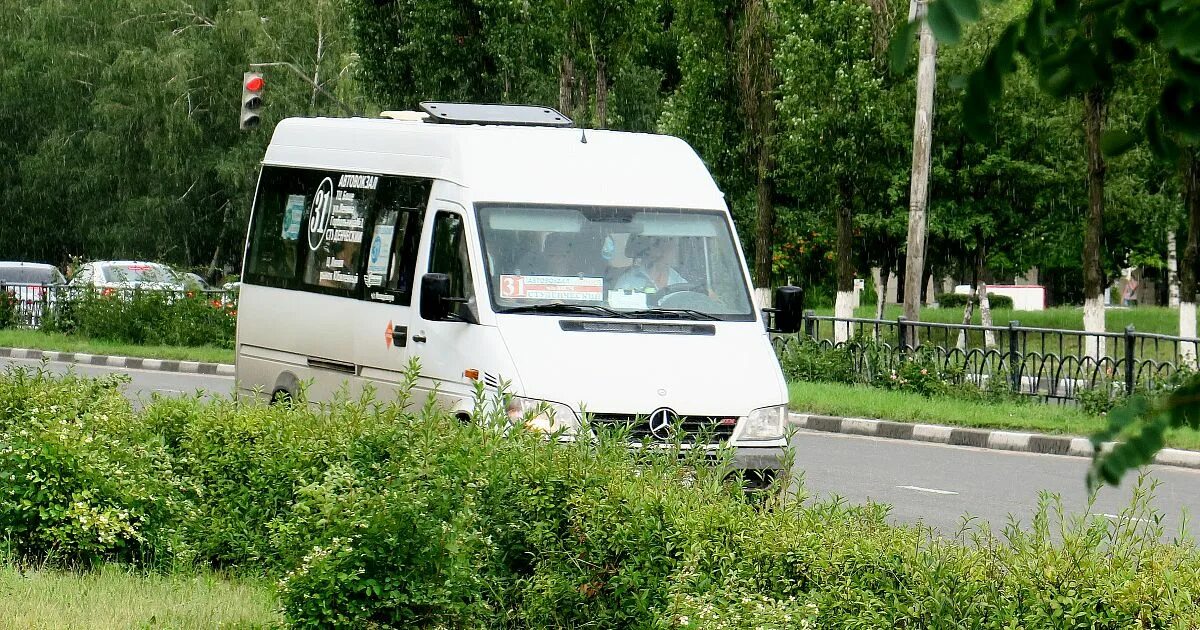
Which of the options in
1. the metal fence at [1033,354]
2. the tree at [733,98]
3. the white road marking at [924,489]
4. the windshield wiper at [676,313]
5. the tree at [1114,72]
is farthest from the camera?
the tree at [733,98]

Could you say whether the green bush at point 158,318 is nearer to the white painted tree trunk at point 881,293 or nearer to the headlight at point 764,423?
the white painted tree trunk at point 881,293

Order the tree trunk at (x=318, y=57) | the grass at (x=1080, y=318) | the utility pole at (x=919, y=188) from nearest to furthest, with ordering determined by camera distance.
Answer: the utility pole at (x=919, y=188) → the grass at (x=1080, y=318) → the tree trunk at (x=318, y=57)

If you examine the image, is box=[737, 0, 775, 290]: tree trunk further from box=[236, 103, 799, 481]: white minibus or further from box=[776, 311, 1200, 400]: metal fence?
box=[236, 103, 799, 481]: white minibus

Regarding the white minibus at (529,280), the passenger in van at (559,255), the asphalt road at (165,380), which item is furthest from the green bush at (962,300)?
the passenger in van at (559,255)

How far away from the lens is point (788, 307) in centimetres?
1059

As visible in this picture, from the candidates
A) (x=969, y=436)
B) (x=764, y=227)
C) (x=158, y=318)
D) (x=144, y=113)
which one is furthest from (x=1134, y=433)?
(x=144, y=113)

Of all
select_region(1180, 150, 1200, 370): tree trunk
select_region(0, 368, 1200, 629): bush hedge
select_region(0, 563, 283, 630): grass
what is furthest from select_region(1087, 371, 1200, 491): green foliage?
select_region(1180, 150, 1200, 370): tree trunk

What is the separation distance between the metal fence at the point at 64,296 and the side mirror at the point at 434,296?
22251mm

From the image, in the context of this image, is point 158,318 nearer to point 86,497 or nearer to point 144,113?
point 86,497

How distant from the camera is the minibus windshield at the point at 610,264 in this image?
10.1 meters

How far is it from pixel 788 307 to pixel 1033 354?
10001 mm

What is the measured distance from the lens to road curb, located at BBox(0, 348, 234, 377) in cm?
2688

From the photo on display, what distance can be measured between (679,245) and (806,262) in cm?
3921

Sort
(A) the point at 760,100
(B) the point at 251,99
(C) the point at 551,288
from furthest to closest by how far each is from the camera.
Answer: (A) the point at 760,100
(B) the point at 251,99
(C) the point at 551,288
